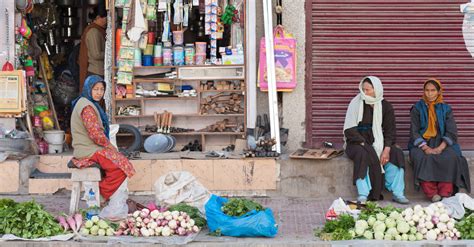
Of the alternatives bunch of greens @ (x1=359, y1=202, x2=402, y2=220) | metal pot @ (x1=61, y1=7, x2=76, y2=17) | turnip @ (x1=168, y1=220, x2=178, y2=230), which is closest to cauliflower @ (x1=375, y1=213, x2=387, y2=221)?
bunch of greens @ (x1=359, y1=202, x2=402, y2=220)

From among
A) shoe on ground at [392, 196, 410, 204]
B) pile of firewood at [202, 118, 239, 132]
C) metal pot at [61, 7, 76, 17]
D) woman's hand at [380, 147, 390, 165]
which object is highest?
metal pot at [61, 7, 76, 17]

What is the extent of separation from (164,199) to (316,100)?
2647 mm

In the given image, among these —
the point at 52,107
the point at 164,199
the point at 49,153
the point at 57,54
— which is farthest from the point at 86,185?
the point at 57,54

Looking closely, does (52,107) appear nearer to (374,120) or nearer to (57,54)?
(57,54)

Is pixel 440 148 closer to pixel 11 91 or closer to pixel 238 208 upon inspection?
pixel 238 208

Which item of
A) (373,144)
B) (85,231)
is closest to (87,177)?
(85,231)

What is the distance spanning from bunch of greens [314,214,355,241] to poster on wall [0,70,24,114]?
13.4ft

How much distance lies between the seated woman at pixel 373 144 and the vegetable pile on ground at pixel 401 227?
1.63m

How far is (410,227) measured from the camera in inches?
293

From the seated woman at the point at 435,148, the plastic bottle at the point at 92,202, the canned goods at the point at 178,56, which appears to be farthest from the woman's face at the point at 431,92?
the plastic bottle at the point at 92,202

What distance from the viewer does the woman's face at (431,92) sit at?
9422mm

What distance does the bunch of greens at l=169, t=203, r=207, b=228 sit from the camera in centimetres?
780

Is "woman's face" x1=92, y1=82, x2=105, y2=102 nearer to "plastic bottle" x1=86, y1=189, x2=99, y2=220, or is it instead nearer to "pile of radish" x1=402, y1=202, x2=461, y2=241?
"plastic bottle" x1=86, y1=189, x2=99, y2=220

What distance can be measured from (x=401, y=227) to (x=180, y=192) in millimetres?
2262
